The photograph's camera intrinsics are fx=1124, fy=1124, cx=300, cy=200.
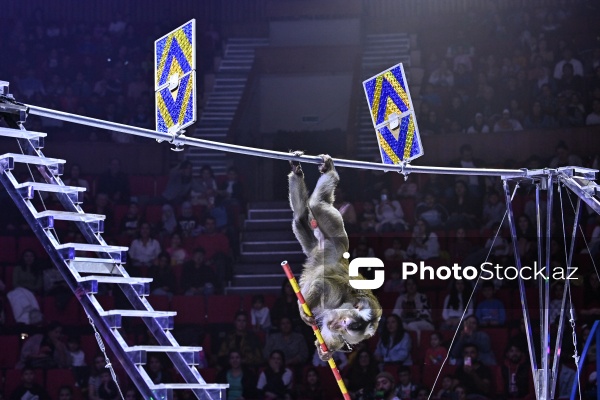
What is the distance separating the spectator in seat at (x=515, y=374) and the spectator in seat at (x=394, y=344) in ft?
3.00

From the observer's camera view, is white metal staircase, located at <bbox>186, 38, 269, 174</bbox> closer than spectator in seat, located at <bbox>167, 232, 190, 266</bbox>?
No

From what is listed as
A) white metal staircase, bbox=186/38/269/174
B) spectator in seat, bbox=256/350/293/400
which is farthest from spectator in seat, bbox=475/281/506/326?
white metal staircase, bbox=186/38/269/174

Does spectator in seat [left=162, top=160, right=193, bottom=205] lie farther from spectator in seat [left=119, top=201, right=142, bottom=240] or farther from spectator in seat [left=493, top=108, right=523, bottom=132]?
spectator in seat [left=493, top=108, right=523, bottom=132]

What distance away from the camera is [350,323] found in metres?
6.69

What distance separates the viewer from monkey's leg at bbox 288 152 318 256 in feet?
22.1

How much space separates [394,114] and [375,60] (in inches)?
322

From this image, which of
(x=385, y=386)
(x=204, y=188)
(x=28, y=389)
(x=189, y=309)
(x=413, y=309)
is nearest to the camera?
(x=385, y=386)

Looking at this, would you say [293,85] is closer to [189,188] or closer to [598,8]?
[189,188]

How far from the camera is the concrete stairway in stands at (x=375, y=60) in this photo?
14.3m

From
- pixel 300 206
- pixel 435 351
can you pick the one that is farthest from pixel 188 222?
pixel 300 206

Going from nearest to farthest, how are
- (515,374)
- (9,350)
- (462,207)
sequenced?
(515,374) → (9,350) → (462,207)

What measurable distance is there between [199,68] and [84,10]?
1.92m

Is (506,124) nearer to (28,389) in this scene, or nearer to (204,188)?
(204,188)

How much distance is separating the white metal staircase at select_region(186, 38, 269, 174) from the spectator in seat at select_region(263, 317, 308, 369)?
3.83m
